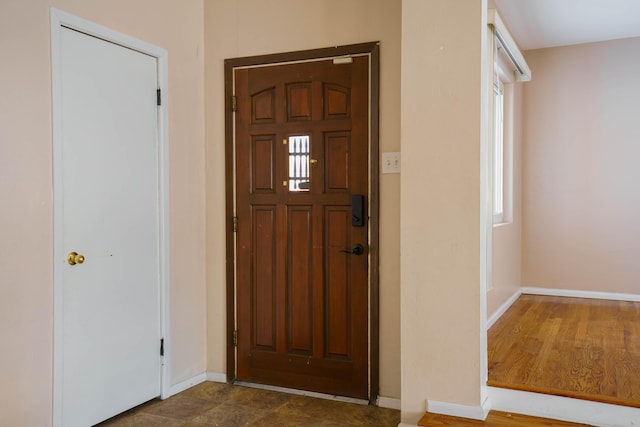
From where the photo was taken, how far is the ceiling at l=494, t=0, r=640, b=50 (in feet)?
13.9

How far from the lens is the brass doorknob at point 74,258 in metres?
2.78

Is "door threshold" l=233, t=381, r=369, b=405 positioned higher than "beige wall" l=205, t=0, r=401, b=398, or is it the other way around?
"beige wall" l=205, t=0, r=401, b=398

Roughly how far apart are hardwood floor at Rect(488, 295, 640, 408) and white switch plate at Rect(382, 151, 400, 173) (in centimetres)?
124

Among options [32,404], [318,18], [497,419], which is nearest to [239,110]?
[318,18]

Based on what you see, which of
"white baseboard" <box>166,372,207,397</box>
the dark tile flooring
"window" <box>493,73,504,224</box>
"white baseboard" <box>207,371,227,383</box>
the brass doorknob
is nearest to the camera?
the brass doorknob

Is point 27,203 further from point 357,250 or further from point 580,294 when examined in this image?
point 580,294

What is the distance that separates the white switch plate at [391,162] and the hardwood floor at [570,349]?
1236 mm

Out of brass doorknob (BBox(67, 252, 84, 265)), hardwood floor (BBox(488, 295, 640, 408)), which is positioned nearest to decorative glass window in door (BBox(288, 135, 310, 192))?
brass doorknob (BBox(67, 252, 84, 265))

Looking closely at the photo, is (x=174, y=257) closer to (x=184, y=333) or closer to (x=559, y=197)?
(x=184, y=333)

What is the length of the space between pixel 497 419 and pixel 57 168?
246cm

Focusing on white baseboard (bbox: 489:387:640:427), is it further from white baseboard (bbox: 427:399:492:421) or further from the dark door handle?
the dark door handle

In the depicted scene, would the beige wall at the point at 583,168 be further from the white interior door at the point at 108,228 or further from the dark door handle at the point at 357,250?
the white interior door at the point at 108,228

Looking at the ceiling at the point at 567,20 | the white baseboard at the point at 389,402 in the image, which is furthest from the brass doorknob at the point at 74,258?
the ceiling at the point at 567,20

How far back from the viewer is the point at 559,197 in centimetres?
552
